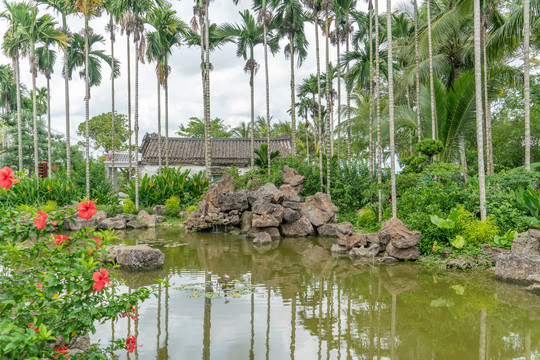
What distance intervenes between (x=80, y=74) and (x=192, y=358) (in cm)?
2240

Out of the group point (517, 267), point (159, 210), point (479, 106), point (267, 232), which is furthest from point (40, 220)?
point (159, 210)

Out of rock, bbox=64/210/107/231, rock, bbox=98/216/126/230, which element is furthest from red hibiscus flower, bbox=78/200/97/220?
rock, bbox=98/216/126/230

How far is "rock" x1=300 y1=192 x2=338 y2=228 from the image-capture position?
530 inches

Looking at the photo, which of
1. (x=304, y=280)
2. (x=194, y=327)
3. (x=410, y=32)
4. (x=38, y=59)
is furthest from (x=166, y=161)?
(x=194, y=327)

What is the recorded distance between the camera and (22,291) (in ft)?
8.76

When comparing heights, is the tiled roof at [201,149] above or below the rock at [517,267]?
above

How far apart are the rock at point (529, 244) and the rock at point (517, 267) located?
42 centimetres

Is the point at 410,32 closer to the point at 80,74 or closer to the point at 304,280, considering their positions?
the point at 304,280

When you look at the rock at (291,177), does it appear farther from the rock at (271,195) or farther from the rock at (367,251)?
the rock at (367,251)

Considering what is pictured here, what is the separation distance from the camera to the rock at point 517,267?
22.6 feet

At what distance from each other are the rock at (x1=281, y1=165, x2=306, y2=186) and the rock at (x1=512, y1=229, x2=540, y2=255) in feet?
27.9

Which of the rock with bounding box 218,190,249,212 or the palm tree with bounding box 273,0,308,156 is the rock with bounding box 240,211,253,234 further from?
the palm tree with bounding box 273,0,308,156

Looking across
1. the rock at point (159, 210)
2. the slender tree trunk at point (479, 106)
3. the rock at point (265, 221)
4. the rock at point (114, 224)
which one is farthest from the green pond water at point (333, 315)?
the rock at point (159, 210)

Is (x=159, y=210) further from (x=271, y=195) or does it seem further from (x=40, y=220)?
(x=40, y=220)
